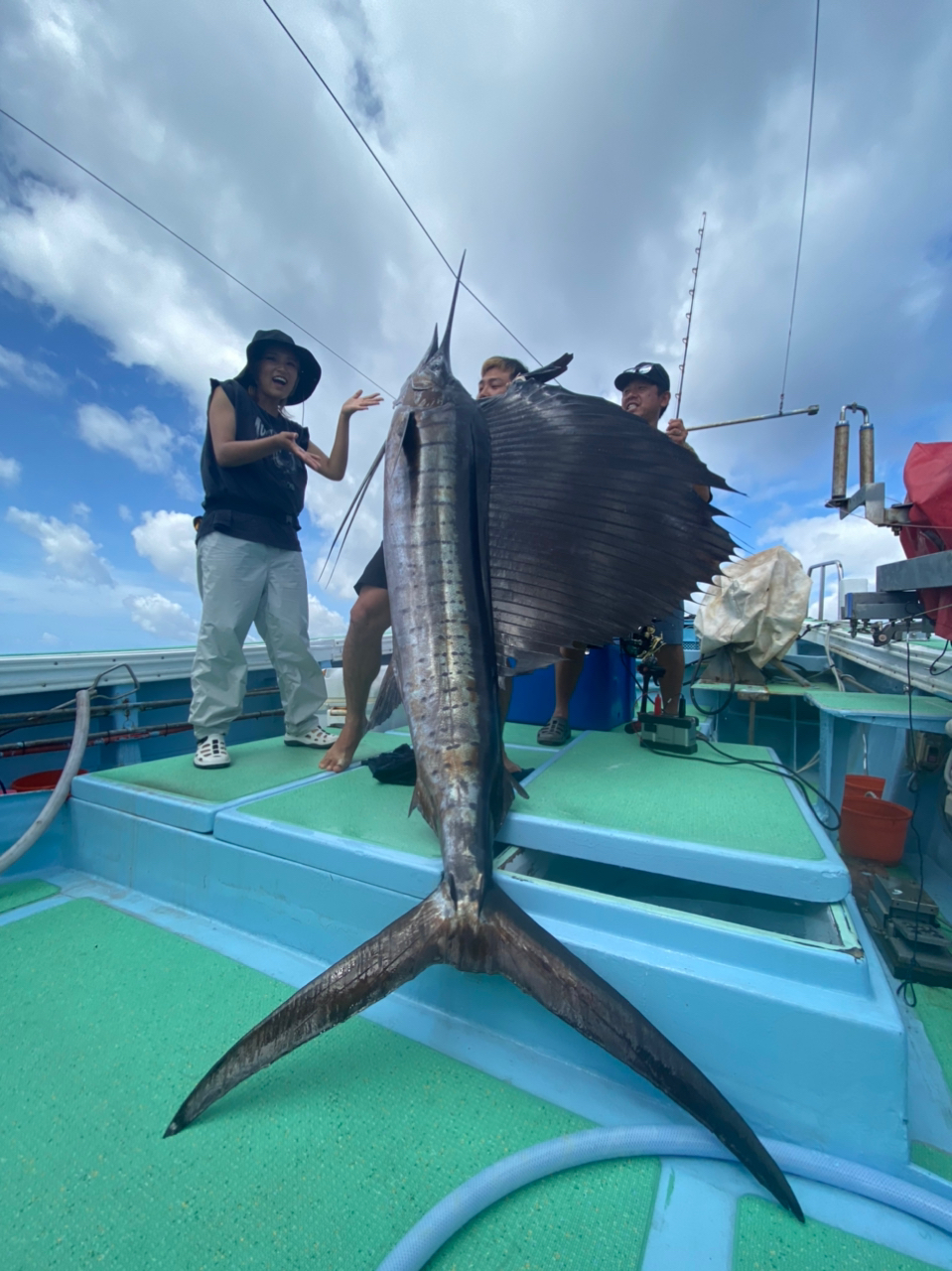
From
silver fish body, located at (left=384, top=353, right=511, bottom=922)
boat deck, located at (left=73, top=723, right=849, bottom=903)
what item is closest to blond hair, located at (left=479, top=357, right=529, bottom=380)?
Answer: silver fish body, located at (left=384, top=353, right=511, bottom=922)

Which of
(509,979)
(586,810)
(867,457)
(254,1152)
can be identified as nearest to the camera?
(254,1152)

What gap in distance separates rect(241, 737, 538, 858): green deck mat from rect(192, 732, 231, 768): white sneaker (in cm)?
53

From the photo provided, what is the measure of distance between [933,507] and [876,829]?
Result: 5.88ft

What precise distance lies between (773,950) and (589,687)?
2.10 meters

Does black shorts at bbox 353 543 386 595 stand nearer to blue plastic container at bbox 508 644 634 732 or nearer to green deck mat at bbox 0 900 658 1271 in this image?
blue plastic container at bbox 508 644 634 732

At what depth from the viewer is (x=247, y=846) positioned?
4.90 feet

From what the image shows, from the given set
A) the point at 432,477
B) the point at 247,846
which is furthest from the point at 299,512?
the point at 247,846

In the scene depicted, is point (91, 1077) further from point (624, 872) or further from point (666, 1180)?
point (624, 872)

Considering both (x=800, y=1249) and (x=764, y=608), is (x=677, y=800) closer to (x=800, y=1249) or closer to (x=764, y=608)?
(x=800, y=1249)

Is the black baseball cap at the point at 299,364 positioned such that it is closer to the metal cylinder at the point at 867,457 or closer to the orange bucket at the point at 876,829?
the orange bucket at the point at 876,829

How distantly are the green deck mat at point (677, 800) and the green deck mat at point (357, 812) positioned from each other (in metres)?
0.19

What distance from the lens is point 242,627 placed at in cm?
235

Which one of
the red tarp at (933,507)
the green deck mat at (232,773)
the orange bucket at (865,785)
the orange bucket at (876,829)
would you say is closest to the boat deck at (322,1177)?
the green deck mat at (232,773)

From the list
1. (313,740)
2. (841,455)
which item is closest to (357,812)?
(313,740)
